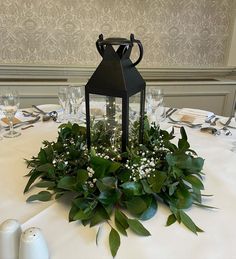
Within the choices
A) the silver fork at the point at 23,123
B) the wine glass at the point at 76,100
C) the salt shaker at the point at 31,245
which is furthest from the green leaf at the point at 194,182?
the silver fork at the point at 23,123

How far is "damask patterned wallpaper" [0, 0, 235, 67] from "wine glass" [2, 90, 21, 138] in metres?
1.17

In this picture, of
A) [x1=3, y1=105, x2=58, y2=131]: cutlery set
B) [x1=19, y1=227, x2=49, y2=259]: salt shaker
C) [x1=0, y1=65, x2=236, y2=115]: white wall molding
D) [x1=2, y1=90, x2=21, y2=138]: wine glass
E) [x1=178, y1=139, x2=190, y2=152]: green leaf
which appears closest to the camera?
[x1=19, y1=227, x2=49, y2=259]: salt shaker

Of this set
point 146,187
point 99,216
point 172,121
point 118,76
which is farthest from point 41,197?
point 172,121

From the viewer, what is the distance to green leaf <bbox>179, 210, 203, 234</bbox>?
57 cm

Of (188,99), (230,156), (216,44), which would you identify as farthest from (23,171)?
(216,44)

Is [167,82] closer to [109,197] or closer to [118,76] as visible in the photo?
[118,76]

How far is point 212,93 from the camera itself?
8.04ft

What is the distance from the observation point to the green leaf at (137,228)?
555 millimetres

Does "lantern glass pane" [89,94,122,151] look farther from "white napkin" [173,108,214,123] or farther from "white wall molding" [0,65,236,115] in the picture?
"white wall molding" [0,65,236,115]

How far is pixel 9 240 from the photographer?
1.56 ft

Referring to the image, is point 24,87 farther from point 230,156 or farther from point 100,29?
point 230,156

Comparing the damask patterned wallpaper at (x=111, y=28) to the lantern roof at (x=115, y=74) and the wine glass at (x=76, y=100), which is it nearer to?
the wine glass at (x=76, y=100)

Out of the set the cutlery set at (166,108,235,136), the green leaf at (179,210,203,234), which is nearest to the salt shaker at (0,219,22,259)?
the green leaf at (179,210,203,234)

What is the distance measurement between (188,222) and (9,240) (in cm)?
38
